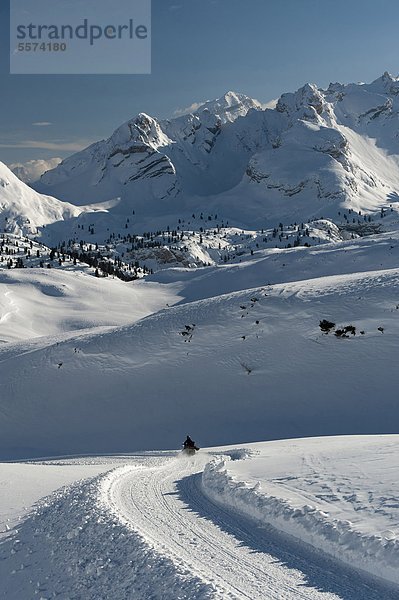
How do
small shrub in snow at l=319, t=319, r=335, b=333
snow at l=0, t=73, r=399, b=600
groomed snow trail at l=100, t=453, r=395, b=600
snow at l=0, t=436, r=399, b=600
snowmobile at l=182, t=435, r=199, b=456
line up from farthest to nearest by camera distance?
small shrub in snow at l=319, t=319, r=335, b=333
snowmobile at l=182, t=435, r=199, b=456
snow at l=0, t=73, r=399, b=600
snow at l=0, t=436, r=399, b=600
groomed snow trail at l=100, t=453, r=395, b=600

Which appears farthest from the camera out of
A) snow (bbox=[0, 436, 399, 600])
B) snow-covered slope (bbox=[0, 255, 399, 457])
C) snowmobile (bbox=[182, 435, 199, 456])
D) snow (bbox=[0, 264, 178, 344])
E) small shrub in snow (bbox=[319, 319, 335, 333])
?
snow (bbox=[0, 264, 178, 344])

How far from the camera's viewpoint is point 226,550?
1103 cm

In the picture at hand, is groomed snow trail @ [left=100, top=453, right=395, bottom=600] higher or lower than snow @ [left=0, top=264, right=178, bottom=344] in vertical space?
lower

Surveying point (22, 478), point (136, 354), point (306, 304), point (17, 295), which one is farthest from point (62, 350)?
point (17, 295)

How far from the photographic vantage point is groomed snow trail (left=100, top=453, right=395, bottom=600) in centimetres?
923

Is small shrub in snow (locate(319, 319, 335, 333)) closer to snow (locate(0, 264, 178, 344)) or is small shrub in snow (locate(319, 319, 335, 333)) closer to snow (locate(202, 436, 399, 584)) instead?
snow (locate(202, 436, 399, 584))

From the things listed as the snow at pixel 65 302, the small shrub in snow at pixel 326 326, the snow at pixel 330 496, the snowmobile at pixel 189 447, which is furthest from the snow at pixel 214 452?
the snow at pixel 65 302

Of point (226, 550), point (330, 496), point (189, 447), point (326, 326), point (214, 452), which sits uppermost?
point (326, 326)

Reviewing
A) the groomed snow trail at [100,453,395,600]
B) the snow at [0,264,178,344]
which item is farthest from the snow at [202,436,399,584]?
the snow at [0,264,178,344]

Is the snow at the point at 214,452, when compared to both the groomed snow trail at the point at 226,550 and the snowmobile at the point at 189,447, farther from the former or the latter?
the snowmobile at the point at 189,447

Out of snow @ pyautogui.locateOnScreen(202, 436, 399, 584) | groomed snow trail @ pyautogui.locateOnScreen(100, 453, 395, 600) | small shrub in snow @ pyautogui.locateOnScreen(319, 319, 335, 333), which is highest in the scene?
small shrub in snow @ pyautogui.locateOnScreen(319, 319, 335, 333)

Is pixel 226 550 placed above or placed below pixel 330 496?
below

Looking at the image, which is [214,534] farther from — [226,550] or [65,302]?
[65,302]

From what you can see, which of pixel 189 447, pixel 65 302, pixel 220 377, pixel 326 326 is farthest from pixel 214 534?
pixel 65 302
